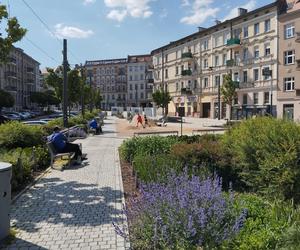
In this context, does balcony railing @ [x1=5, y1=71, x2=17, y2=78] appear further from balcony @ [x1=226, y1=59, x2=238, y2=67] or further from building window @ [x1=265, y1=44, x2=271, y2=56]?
building window @ [x1=265, y1=44, x2=271, y2=56]

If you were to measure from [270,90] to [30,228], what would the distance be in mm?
41117

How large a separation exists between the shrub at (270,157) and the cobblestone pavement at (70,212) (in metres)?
2.78

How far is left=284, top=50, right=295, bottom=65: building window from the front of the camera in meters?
40.1

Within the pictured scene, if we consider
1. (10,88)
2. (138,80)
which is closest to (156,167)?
(10,88)

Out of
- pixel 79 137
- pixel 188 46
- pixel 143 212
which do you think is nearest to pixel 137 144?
pixel 143 212

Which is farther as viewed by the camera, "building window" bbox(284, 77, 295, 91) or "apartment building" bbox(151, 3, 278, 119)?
"apartment building" bbox(151, 3, 278, 119)

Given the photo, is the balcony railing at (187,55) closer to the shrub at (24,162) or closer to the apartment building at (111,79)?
the shrub at (24,162)

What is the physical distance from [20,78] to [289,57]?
7218 cm

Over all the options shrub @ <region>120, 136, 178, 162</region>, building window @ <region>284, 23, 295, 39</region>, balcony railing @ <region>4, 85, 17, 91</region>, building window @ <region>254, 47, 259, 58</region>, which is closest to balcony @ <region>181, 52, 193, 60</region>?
building window @ <region>254, 47, 259, 58</region>

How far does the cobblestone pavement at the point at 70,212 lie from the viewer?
5266 mm

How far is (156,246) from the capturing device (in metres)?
4.42

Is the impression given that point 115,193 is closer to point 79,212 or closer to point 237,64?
point 79,212

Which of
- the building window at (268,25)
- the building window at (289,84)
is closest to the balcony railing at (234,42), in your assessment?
the building window at (268,25)

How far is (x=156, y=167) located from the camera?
26.3 ft
